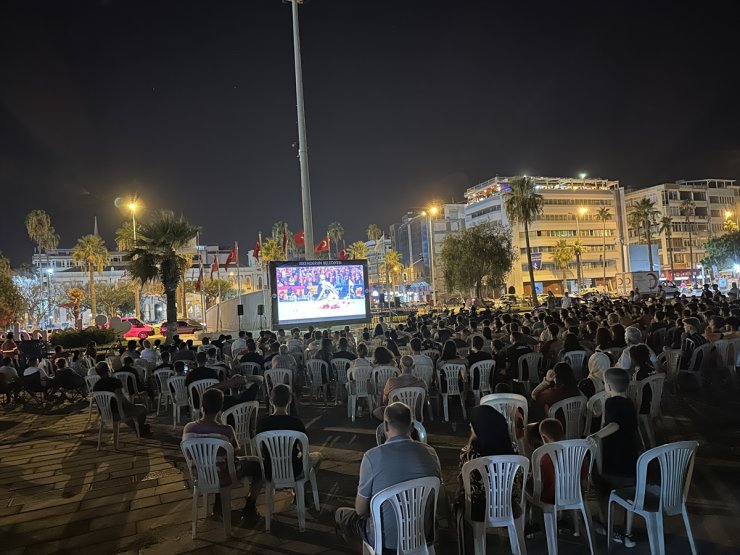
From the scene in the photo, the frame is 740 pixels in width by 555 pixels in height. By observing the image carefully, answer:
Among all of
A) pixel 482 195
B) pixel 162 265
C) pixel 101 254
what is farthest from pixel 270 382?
pixel 482 195

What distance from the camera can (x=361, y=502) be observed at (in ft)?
10.6

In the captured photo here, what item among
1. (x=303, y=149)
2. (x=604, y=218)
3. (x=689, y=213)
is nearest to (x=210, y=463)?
(x=303, y=149)

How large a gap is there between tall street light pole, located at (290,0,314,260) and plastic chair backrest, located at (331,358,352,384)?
1159cm

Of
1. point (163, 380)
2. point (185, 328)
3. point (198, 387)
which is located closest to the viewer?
point (198, 387)

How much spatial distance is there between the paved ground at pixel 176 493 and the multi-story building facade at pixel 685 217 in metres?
94.5

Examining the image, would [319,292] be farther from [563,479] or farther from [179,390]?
[563,479]

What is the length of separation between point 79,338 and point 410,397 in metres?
22.8

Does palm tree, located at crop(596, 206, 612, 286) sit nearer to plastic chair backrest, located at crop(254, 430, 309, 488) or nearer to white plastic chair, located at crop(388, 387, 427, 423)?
white plastic chair, located at crop(388, 387, 427, 423)

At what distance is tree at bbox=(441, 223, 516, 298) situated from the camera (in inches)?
1631

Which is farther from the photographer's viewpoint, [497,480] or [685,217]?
[685,217]

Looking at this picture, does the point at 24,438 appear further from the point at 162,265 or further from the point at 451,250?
the point at 451,250

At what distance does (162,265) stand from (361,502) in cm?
2044

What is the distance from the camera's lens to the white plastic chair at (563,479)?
3611mm

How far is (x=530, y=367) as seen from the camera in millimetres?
9078
